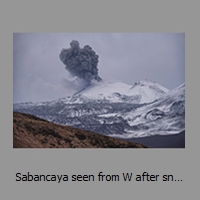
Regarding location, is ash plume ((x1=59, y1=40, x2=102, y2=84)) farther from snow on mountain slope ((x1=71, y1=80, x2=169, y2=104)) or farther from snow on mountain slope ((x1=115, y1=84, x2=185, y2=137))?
snow on mountain slope ((x1=115, y1=84, x2=185, y2=137))

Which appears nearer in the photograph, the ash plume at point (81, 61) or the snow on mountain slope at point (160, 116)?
the snow on mountain slope at point (160, 116)

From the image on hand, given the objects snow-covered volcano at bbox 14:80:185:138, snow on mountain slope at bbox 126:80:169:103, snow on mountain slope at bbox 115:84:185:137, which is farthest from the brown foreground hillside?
snow on mountain slope at bbox 126:80:169:103

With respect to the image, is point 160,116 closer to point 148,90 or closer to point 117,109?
point 148,90

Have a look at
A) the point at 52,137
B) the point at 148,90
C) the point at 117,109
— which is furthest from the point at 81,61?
the point at 52,137

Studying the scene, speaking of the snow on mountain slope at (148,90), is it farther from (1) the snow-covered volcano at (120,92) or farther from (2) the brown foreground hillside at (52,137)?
(2) the brown foreground hillside at (52,137)

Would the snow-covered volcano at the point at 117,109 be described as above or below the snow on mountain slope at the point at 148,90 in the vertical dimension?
below

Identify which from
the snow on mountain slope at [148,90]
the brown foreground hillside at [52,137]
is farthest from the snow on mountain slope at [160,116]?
the brown foreground hillside at [52,137]
